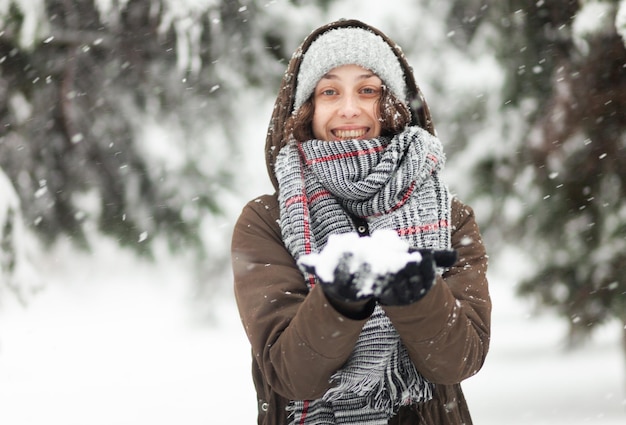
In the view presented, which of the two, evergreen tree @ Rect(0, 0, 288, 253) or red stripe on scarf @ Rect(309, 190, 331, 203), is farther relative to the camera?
evergreen tree @ Rect(0, 0, 288, 253)

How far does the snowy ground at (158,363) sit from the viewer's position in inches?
191

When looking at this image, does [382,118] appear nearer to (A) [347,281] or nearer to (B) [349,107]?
(B) [349,107]

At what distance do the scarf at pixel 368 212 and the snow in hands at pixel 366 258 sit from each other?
1.29ft

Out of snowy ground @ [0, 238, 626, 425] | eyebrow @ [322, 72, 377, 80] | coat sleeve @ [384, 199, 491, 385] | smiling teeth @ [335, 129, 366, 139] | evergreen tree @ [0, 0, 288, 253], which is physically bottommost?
coat sleeve @ [384, 199, 491, 385]

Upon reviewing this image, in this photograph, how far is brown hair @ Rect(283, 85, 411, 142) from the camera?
1940 mm

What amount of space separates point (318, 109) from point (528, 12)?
2.76m

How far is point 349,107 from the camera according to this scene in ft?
6.22

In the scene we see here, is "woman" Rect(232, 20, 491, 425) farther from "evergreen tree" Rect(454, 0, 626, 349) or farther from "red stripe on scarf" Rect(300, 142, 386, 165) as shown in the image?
"evergreen tree" Rect(454, 0, 626, 349)

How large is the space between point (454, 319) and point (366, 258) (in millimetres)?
332

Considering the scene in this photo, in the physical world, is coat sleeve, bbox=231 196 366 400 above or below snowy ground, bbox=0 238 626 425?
below

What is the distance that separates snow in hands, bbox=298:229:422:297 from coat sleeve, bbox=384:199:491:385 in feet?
0.45

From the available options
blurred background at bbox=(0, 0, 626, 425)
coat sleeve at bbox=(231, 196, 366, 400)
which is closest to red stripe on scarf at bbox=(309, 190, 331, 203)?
coat sleeve at bbox=(231, 196, 366, 400)

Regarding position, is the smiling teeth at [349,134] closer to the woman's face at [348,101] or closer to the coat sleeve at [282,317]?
the woman's face at [348,101]

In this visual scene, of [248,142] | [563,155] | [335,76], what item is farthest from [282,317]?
[248,142]
